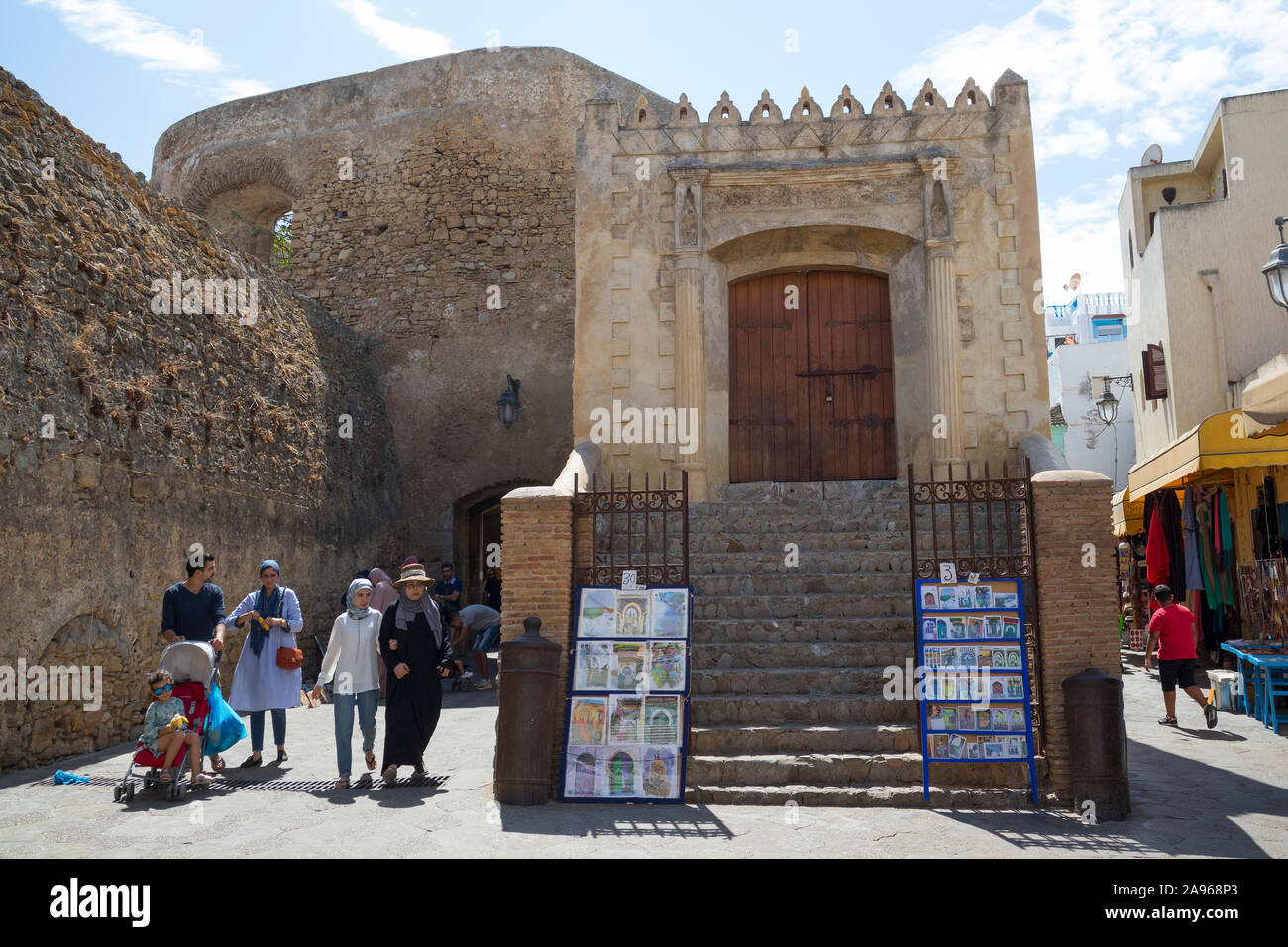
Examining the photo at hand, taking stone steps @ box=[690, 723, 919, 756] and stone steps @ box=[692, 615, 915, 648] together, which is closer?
stone steps @ box=[690, 723, 919, 756]

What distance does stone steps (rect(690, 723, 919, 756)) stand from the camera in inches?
263

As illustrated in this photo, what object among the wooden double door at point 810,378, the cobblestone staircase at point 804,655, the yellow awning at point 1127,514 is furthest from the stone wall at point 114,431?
the yellow awning at point 1127,514

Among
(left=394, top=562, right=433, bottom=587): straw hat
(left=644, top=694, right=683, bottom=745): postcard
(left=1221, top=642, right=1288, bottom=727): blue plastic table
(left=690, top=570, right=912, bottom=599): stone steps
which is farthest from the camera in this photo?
(left=1221, top=642, right=1288, bottom=727): blue plastic table

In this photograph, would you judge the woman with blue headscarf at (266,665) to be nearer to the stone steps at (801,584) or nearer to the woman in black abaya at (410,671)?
the woman in black abaya at (410,671)

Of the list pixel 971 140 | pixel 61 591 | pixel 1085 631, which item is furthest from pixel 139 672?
pixel 971 140

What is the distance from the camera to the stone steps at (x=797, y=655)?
7453mm

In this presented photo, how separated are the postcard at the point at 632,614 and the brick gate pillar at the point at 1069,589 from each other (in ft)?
8.45

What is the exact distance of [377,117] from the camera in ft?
56.6

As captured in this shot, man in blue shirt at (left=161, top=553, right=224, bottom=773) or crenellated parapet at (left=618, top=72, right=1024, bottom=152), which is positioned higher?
crenellated parapet at (left=618, top=72, right=1024, bottom=152)

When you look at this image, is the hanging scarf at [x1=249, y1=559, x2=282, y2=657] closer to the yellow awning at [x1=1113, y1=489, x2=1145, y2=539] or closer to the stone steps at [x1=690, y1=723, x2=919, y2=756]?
the stone steps at [x1=690, y1=723, x2=919, y2=756]

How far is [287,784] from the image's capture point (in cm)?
706

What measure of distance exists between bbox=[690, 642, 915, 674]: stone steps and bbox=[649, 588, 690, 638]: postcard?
92 centimetres

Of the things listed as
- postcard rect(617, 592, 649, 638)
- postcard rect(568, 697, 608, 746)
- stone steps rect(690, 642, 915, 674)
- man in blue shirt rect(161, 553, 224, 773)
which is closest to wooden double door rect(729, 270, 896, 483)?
stone steps rect(690, 642, 915, 674)

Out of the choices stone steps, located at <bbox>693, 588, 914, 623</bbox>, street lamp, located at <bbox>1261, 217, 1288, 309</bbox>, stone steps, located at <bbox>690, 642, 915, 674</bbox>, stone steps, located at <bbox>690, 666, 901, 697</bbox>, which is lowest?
stone steps, located at <bbox>690, 666, 901, 697</bbox>
